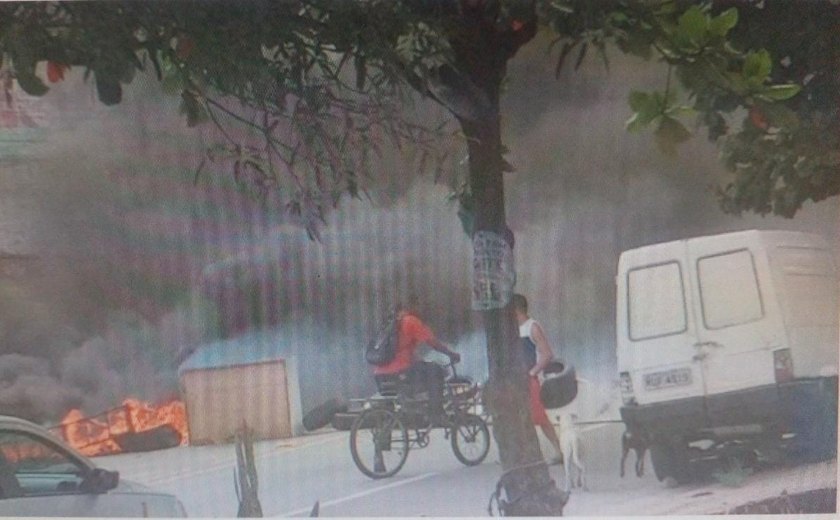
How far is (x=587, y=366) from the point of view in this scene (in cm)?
383

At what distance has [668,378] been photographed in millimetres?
3883

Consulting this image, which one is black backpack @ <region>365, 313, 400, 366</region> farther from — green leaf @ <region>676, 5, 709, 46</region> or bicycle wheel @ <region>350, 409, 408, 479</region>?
green leaf @ <region>676, 5, 709, 46</region>

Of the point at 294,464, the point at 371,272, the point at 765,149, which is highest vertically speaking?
the point at 765,149

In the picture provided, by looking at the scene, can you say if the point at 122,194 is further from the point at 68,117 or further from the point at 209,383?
the point at 209,383

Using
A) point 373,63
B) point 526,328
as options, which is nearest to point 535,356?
point 526,328

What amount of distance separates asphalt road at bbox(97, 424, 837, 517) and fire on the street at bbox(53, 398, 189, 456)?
7 centimetres

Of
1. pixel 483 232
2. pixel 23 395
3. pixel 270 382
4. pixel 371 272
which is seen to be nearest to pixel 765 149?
pixel 483 232

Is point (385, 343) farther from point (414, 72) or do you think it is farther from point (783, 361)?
point (783, 361)

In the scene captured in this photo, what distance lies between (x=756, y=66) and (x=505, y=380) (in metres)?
1.26

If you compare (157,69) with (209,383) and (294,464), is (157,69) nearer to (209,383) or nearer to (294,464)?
(209,383)

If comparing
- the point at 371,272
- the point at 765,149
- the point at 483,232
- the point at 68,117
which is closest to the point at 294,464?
the point at 371,272

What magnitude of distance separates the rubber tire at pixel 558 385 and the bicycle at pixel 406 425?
8.6 inches

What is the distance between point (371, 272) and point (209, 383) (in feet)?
2.05

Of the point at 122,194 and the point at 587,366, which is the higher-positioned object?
the point at 122,194
